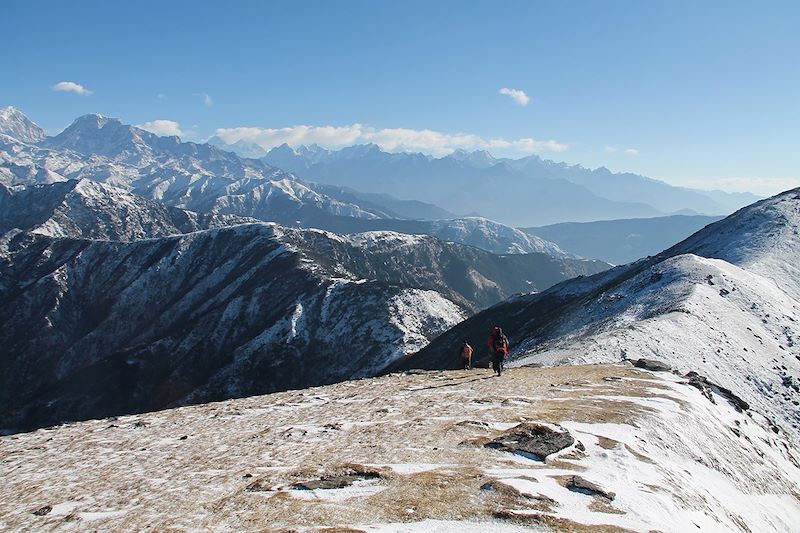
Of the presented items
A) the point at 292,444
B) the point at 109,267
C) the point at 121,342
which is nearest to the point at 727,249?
the point at 292,444

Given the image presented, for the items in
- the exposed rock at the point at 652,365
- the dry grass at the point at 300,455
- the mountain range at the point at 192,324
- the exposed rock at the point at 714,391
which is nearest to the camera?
the dry grass at the point at 300,455

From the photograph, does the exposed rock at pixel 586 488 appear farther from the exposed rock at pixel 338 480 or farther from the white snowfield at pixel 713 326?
the white snowfield at pixel 713 326

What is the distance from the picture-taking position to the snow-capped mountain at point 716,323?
3819 cm

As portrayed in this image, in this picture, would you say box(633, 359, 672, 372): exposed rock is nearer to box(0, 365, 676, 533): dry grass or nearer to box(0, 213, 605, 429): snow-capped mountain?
box(0, 365, 676, 533): dry grass

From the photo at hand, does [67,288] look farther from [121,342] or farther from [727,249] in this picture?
[727,249]

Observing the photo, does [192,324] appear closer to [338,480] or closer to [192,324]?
[192,324]

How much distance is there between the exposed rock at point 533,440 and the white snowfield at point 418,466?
350mm

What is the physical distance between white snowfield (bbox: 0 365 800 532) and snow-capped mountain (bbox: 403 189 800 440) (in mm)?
9634

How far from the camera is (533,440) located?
59.6ft

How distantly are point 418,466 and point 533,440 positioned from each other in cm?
483

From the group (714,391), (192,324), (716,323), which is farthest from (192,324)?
(714,391)

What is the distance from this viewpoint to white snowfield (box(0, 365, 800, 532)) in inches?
500

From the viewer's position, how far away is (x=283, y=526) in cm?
1171

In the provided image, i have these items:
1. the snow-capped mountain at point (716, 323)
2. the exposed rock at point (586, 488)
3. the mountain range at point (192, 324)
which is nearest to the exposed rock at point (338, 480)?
the exposed rock at point (586, 488)
